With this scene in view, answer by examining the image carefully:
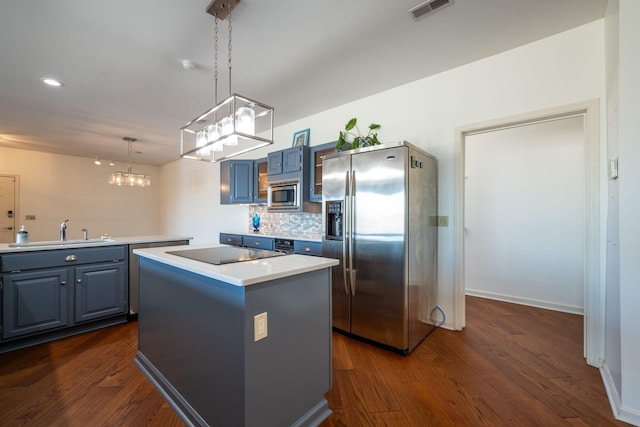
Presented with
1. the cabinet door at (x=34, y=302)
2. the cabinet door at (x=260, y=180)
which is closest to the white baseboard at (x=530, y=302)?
the cabinet door at (x=260, y=180)

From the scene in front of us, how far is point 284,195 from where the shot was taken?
3818mm

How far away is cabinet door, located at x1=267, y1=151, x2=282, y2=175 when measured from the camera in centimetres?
391

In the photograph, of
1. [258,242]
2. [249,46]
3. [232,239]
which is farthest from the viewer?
[232,239]

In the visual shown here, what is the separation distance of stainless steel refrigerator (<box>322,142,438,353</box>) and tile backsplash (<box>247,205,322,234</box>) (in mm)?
1164

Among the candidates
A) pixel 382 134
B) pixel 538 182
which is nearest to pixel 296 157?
pixel 382 134

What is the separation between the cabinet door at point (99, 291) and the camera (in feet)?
8.86

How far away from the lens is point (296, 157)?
3.67 meters

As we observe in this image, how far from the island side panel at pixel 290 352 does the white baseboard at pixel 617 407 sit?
5.51 feet

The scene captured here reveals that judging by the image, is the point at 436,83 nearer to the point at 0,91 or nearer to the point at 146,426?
the point at 146,426

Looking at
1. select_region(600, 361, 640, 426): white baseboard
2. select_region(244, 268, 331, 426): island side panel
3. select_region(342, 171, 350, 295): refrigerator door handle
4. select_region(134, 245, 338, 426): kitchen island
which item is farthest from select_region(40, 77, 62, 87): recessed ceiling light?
select_region(600, 361, 640, 426): white baseboard

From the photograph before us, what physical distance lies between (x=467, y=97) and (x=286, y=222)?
292cm

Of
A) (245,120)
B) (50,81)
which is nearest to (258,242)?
(245,120)

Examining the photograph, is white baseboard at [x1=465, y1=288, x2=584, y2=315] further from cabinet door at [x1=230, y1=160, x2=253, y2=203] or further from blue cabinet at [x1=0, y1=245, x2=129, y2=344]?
blue cabinet at [x1=0, y1=245, x2=129, y2=344]

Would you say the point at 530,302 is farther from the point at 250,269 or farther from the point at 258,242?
the point at 250,269
